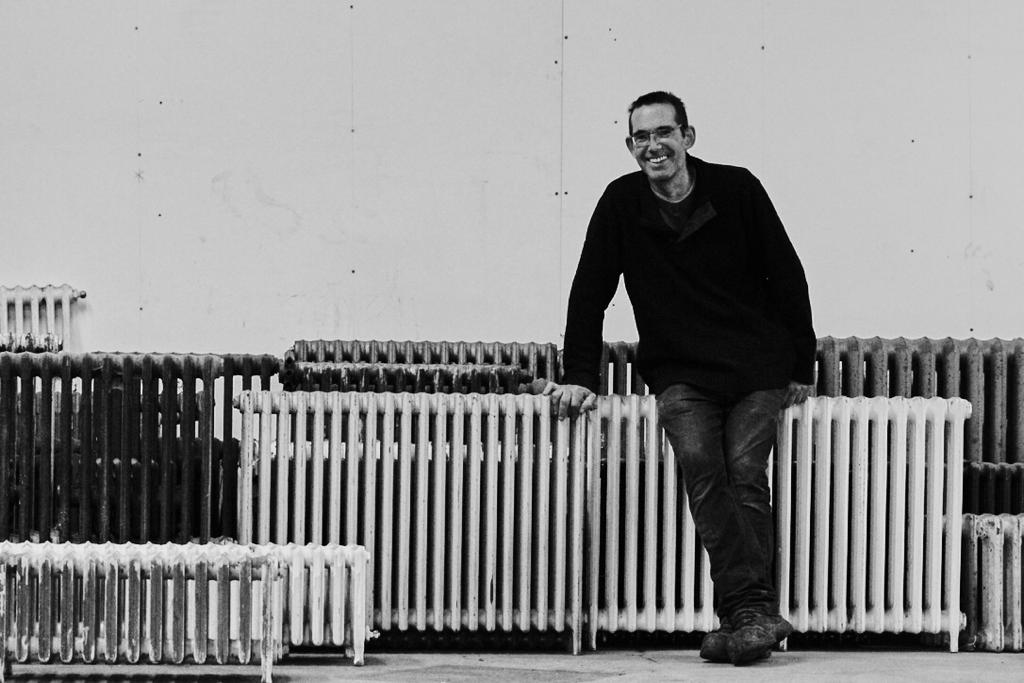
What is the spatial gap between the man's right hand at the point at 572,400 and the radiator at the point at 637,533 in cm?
5

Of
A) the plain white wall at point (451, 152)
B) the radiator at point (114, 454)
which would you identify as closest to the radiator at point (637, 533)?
the radiator at point (114, 454)

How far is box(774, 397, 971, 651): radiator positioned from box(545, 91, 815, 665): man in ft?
0.56

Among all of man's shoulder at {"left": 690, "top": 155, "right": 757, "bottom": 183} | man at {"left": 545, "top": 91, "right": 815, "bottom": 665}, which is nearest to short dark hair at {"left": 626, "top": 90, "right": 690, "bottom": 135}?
man at {"left": 545, "top": 91, "right": 815, "bottom": 665}

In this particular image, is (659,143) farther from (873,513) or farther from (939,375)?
(939,375)

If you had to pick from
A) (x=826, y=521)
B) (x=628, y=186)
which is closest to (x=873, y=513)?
(x=826, y=521)

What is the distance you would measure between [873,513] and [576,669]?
835mm

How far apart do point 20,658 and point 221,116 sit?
8.02 feet

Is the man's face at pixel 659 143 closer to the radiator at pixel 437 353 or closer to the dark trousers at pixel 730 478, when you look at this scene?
the dark trousers at pixel 730 478

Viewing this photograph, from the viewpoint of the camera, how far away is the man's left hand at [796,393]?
333 centimetres

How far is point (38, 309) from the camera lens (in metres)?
4.85

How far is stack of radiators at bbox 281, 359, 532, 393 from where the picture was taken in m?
3.89

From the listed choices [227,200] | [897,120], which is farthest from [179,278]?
[897,120]

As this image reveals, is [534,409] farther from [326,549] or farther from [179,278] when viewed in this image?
[179,278]

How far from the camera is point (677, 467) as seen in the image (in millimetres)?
A: 3430
